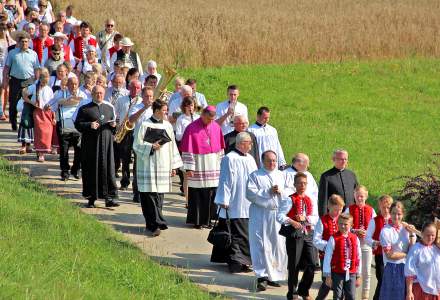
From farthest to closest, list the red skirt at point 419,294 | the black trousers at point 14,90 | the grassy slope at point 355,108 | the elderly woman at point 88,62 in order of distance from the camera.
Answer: the grassy slope at point 355,108
the black trousers at point 14,90
the elderly woman at point 88,62
the red skirt at point 419,294

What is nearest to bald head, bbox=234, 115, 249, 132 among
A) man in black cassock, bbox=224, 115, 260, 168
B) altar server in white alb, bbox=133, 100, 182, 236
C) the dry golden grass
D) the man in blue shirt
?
man in black cassock, bbox=224, 115, 260, 168

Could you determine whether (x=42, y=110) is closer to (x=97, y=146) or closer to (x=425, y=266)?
(x=97, y=146)

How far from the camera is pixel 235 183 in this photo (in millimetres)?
16156

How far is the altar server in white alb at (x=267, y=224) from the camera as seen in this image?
15.2 meters

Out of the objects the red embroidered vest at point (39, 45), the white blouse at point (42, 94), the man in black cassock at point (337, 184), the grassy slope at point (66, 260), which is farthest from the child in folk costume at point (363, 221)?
the red embroidered vest at point (39, 45)

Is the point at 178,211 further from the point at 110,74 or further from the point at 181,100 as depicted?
the point at 110,74

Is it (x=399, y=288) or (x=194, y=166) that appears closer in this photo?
(x=399, y=288)

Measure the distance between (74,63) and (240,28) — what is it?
1652 centimetres

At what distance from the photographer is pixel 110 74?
22234 mm

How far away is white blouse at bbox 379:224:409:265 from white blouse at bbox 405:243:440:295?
48cm

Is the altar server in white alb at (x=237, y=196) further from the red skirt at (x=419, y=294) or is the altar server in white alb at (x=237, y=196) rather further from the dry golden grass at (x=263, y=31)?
the dry golden grass at (x=263, y=31)

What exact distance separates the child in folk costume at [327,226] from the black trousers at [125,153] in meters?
5.72

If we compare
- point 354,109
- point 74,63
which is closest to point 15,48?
point 74,63

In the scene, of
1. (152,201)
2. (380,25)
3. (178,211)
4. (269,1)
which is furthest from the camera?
(269,1)
